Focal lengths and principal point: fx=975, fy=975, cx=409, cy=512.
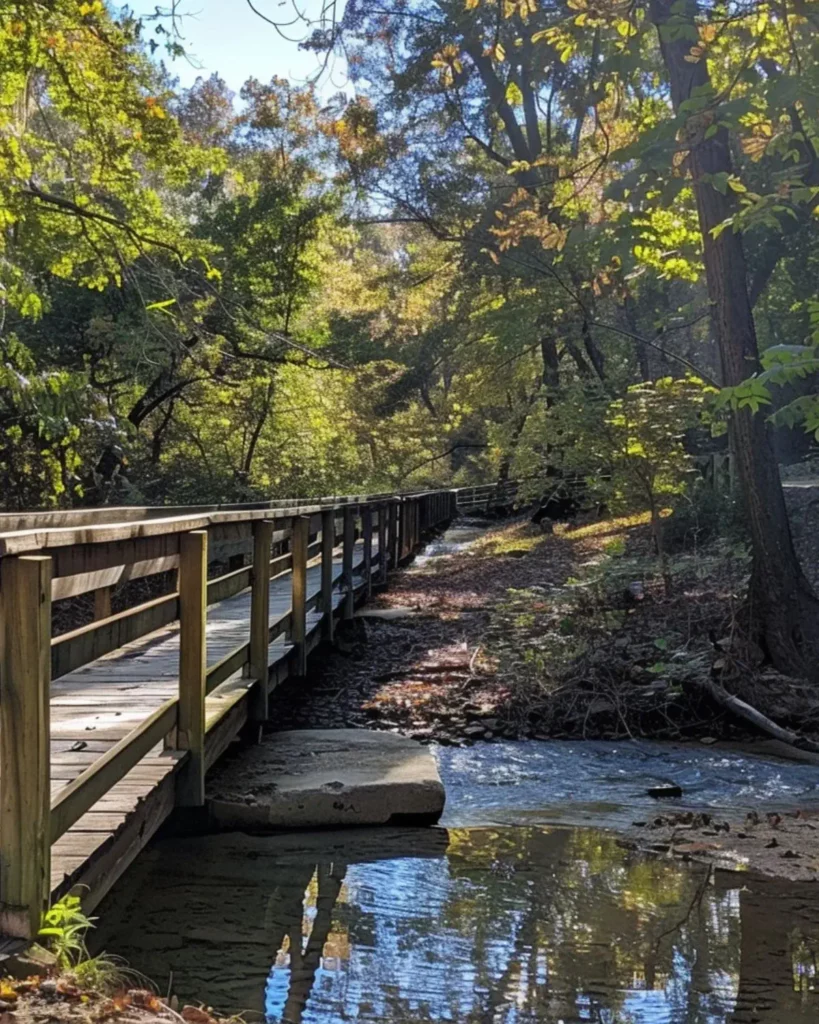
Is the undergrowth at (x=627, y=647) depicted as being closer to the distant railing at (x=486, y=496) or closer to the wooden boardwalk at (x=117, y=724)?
the wooden boardwalk at (x=117, y=724)

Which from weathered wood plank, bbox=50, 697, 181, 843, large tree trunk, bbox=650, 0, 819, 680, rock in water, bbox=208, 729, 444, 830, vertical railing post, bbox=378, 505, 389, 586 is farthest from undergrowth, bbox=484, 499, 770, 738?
weathered wood plank, bbox=50, 697, 181, 843

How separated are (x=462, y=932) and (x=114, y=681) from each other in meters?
2.70

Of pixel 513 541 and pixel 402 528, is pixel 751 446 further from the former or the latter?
pixel 513 541

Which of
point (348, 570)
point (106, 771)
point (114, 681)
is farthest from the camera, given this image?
point (348, 570)

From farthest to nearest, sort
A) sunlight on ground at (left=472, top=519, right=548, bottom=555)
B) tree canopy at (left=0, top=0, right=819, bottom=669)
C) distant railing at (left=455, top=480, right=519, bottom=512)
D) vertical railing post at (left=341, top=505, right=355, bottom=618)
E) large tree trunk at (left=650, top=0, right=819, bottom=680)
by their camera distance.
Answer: distant railing at (left=455, top=480, right=519, bottom=512), sunlight on ground at (left=472, top=519, right=548, bottom=555), vertical railing post at (left=341, top=505, right=355, bottom=618), large tree trunk at (left=650, top=0, right=819, bottom=680), tree canopy at (left=0, top=0, right=819, bottom=669)

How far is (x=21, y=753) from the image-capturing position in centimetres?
253

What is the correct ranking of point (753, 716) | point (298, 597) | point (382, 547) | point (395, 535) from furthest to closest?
point (395, 535) → point (382, 547) → point (298, 597) → point (753, 716)

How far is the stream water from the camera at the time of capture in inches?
126

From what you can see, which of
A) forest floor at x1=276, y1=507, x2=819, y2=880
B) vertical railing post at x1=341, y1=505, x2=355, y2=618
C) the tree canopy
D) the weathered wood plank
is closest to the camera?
the weathered wood plank

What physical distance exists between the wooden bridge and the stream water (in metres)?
0.41

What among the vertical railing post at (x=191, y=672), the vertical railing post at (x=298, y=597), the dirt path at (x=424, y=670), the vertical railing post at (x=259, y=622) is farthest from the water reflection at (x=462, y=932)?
the vertical railing post at (x=298, y=597)

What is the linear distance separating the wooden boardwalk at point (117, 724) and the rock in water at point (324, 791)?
1.06 ft

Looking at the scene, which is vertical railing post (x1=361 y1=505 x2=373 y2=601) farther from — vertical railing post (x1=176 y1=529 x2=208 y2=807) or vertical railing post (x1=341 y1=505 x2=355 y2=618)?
vertical railing post (x1=176 y1=529 x2=208 y2=807)

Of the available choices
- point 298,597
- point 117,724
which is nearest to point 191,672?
point 117,724
